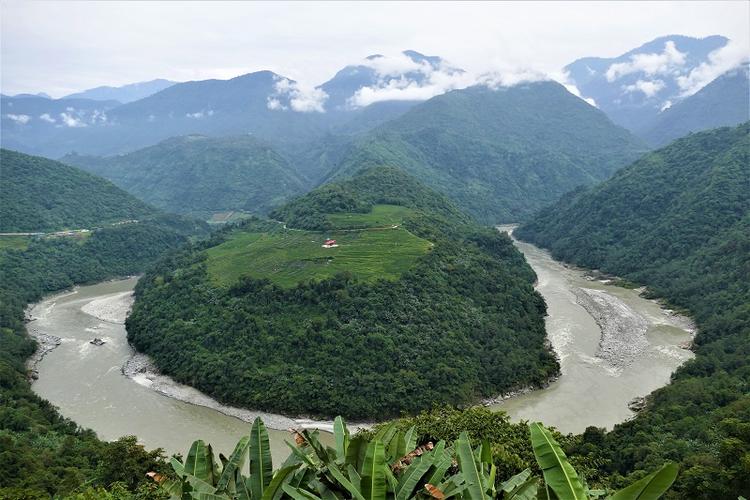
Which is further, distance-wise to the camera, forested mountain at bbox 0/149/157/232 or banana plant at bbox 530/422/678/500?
forested mountain at bbox 0/149/157/232

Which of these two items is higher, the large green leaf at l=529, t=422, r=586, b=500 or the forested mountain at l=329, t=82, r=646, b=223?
the forested mountain at l=329, t=82, r=646, b=223

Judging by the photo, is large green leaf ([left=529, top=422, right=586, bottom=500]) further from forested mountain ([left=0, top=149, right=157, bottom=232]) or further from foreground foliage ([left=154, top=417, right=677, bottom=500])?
forested mountain ([left=0, top=149, right=157, bottom=232])

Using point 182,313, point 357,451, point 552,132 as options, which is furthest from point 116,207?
point 552,132

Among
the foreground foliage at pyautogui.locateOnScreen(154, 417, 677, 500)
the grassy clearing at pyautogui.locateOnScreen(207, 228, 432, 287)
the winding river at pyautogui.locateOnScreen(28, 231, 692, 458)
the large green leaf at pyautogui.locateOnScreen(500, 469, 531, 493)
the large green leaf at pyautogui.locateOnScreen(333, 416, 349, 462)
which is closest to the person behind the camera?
the foreground foliage at pyautogui.locateOnScreen(154, 417, 677, 500)

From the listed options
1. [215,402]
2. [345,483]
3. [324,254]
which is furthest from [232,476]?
[324,254]

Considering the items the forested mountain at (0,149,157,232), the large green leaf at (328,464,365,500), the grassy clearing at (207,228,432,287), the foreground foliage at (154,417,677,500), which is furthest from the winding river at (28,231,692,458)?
the forested mountain at (0,149,157,232)

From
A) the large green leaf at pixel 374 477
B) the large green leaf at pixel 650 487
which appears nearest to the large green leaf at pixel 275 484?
the large green leaf at pixel 374 477

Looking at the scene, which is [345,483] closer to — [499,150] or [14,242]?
[14,242]

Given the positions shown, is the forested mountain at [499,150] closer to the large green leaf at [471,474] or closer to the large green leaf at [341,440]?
the large green leaf at [341,440]
